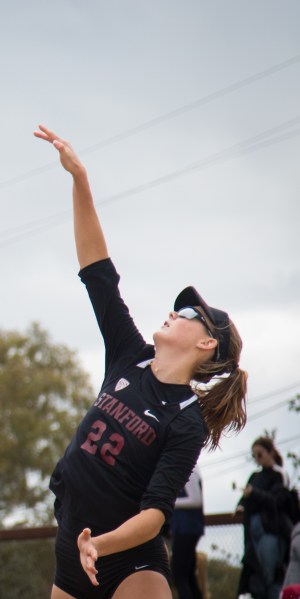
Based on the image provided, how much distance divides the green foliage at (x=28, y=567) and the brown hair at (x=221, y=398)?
633 cm

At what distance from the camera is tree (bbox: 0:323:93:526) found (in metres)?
33.4

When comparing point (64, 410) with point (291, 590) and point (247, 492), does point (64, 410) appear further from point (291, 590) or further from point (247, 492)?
point (291, 590)

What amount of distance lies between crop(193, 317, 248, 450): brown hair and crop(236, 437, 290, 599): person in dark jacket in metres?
3.76

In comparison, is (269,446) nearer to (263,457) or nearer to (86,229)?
(263,457)

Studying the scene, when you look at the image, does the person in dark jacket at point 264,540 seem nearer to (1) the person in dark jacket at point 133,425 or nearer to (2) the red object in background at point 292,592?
(2) the red object in background at point 292,592

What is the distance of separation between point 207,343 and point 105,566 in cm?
91

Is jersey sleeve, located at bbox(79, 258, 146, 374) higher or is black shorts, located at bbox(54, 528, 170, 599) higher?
jersey sleeve, located at bbox(79, 258, 146, 374)

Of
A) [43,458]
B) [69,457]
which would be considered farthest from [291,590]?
[43,458]

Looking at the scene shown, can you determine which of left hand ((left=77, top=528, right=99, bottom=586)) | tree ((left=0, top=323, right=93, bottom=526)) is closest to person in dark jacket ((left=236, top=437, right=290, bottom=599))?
left hand ((left=77, top=528, right=99, bottom=586))

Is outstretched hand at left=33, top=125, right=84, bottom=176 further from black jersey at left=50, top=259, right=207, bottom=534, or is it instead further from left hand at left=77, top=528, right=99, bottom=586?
left hand at left=77, top=528, right=99, bottom=586

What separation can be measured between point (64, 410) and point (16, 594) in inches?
989

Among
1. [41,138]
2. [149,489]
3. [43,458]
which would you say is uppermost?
[41,138]

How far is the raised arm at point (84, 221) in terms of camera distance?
153 inches

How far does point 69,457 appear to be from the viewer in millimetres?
3682
